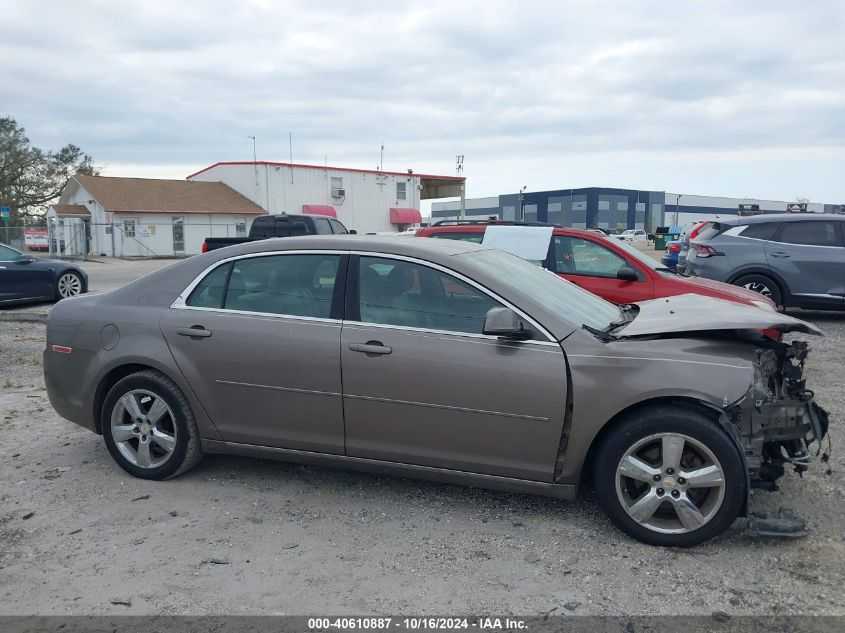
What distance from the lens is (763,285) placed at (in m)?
11.2

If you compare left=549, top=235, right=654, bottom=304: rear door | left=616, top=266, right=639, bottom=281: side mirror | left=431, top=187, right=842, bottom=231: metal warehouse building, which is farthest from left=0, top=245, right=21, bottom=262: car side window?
left=431, top=187, right=842, bottom=231: metal warehouse building

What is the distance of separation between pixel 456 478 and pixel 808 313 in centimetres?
1117

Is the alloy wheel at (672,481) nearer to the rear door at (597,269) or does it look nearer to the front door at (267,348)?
the front door at (267,348)

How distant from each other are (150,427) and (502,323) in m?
2.40

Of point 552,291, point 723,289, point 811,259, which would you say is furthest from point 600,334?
point 811,259

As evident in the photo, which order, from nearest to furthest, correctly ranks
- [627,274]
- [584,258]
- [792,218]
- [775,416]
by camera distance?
[775,416] → [627,274] → [584,258] → [792,218]

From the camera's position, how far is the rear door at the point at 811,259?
11.0 meters

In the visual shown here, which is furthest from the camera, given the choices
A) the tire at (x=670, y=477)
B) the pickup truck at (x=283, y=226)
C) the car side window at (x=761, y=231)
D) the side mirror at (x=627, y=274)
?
the pickup truck at (x=283, y=226)

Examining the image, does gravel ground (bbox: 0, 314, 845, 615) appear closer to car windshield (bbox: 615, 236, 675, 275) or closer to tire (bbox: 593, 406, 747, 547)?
tire (bbox: 593, 406, 747, 547)

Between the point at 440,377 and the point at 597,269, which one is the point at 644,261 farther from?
the point at 440,377

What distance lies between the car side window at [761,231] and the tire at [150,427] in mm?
9794

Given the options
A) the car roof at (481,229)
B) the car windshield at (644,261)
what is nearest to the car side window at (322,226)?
the car roof at (481,229)

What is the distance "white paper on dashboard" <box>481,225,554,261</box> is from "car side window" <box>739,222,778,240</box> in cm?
488

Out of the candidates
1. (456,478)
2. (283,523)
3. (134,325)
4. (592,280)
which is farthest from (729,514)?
(592,280)
